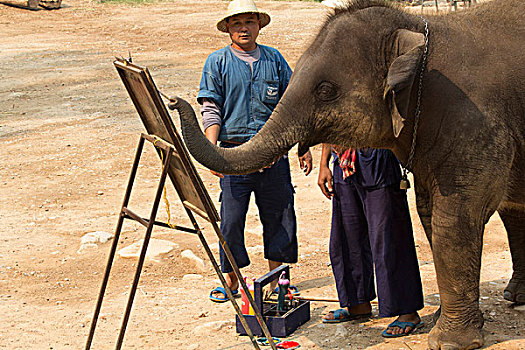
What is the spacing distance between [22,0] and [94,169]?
18.6 metres

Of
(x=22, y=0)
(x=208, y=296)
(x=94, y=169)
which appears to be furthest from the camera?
(x=22, y=0)

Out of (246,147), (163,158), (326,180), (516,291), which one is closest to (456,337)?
(516,291)

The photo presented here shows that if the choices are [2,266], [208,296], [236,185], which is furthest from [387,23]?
[2,266]

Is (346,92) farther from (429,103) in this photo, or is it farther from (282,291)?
(282,291)

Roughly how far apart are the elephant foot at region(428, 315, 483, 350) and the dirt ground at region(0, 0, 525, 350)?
0.46 ft

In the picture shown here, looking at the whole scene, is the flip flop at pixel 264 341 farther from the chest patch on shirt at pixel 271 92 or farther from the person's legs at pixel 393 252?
the chest patch on shirt at pixel 271 92

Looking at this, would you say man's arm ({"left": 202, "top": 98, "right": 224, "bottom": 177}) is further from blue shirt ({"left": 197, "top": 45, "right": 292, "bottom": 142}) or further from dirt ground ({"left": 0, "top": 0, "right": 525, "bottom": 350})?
dirt ground ({"left": 0, "top": 0, "right": 525, "bottom": 350})

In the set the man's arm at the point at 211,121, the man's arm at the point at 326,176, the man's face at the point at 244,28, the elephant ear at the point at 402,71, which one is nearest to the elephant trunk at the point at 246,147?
the elephant ear at the point at 402,71

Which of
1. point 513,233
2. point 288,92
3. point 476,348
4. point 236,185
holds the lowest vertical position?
point 476,348

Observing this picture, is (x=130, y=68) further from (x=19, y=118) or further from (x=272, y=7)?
(x=272, y=7)

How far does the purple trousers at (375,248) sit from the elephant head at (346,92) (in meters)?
0.74

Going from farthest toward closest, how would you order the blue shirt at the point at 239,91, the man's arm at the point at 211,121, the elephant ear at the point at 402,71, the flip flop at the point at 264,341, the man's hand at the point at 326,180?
1. the blue shirt at the point at 239,91
2. the man's arm at the point at 211,121
3. the man's hand at the point at 326,180
4. the flip flop at the point at 264,341
5. the elephant ear at the point at 402,71

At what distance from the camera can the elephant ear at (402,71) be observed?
4180 mm

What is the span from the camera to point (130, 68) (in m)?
4.08
